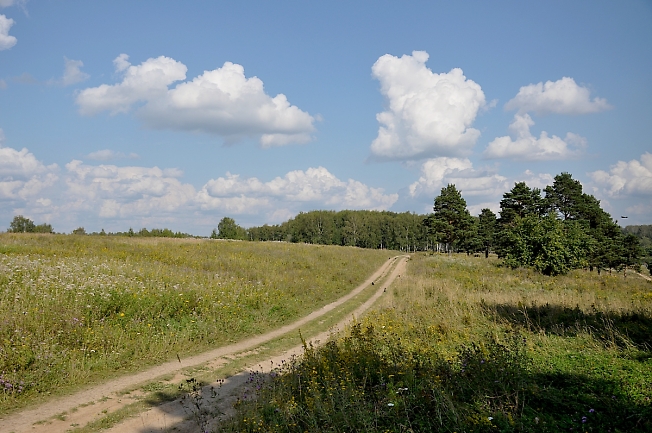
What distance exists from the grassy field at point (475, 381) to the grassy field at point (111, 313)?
4024mm

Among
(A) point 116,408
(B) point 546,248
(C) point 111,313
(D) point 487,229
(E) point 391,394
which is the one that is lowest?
(A) point 116,408

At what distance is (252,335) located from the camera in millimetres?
13305

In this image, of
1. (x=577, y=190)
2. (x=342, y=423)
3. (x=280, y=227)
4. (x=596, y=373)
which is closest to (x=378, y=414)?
(x=342, y=423)

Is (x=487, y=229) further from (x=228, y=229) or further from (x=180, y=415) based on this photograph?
(x=180, y=415)

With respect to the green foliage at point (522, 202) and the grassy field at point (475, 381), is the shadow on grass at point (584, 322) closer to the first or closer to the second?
the grassy field at point (475, 381)

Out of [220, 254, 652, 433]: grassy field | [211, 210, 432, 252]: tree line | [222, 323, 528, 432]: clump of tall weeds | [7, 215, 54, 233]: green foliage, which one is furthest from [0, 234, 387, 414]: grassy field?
[211, 210, 432, 252]: tree line

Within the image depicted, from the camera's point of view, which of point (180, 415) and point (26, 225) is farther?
point (26, 225)

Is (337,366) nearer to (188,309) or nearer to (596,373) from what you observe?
(596,373)

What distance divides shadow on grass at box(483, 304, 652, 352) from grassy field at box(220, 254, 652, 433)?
40mm

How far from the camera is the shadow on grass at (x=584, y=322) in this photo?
8.62 meters

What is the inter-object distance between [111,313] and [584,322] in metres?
13.4

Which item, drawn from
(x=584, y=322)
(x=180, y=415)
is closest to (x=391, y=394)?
(x=180, y=415)

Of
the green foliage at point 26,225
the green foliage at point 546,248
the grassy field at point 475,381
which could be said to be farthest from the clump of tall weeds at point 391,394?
the green foliage at point 26,225

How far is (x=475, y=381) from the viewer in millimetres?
6168
